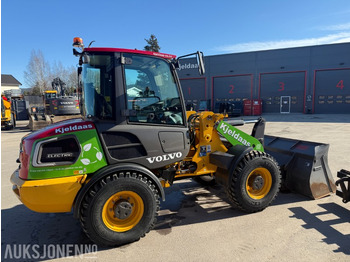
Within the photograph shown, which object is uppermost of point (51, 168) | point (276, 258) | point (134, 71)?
point (134, 71)

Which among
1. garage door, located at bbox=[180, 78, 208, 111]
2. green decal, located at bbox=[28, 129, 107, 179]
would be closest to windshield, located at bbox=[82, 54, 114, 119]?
green decal, located at bbox=[28, 129, 107, 179]

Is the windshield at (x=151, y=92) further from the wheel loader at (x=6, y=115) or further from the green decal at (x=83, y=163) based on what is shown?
the wheel loader at (x=6, y=115)

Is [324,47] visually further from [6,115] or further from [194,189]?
[6,115]

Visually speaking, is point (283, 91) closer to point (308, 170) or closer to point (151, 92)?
point (308, 170)

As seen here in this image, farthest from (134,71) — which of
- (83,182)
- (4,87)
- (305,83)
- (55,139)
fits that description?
(4,87)

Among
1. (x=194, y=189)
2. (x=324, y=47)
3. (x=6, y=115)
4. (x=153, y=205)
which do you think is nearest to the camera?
(x=153, y=205)

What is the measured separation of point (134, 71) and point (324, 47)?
2692 centimetres

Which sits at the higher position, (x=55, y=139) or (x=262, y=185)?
(x=55, y=139)

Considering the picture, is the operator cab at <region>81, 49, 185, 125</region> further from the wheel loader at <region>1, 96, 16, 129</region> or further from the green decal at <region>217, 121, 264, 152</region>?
the wheel loader at <region>1, 96, 16, 129</region>

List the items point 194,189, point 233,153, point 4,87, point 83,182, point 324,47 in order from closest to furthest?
point 83,182, point 233,153, point 194,189, point 324,47, point 4,87

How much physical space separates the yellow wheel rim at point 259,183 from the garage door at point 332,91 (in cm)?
2460

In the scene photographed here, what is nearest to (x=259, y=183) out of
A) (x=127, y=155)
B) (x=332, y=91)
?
(x=127, y=155)

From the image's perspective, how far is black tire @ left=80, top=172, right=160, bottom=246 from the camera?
9.37ft

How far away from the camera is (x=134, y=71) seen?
3266mm
